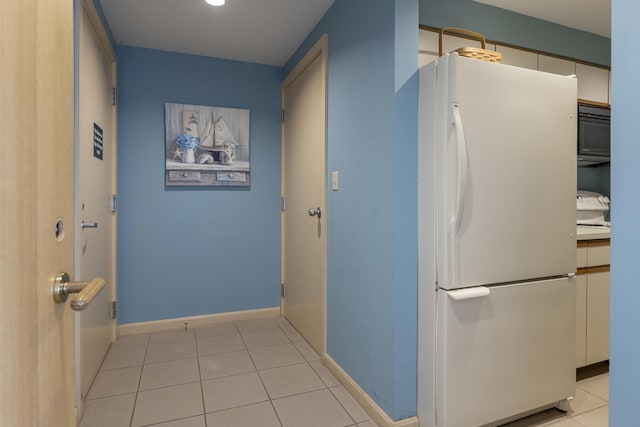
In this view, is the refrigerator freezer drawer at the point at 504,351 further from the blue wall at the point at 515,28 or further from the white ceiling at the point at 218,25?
the white ceiling at the point at 218,25

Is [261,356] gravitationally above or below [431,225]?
below

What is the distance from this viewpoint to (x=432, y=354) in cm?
163

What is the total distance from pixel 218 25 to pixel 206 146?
0.99 metres

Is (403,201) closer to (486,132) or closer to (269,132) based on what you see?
(486,132)

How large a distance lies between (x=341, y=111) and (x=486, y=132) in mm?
924

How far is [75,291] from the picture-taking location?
713mm

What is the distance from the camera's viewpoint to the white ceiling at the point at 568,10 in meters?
2.27

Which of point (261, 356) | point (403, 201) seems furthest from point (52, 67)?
point (261, 356)

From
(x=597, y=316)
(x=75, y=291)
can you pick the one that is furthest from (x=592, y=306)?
(x=75, y=291)

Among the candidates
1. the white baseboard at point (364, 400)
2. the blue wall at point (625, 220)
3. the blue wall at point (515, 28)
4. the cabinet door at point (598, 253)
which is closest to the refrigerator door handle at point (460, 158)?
the blue wall at point (625, 220)

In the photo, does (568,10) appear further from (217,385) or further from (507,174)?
(217,385)

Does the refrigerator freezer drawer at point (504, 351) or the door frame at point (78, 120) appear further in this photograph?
the door frame at point (78, 120)

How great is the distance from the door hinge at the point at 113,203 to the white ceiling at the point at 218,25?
1.26 meters

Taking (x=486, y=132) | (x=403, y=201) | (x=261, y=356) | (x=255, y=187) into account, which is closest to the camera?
(x=486, y=132)
